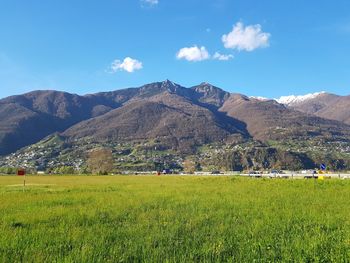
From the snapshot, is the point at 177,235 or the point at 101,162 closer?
the point at 177,235

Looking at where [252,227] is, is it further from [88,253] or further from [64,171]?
[64,171]

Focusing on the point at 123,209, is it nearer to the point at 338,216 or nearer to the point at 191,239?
the point at 191,239

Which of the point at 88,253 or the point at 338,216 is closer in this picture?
the point at 88,253

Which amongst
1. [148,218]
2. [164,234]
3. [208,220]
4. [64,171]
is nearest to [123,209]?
[148,218]

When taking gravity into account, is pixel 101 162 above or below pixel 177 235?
below

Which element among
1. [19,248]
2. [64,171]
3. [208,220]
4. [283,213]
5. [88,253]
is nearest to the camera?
[88,253]

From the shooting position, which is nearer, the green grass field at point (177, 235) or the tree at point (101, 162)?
the green grass field at point (177, 235)

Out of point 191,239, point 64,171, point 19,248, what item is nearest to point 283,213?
point 191,239

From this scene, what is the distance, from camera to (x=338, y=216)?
16.3 m

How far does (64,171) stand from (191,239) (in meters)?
158

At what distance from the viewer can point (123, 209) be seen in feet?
62.6

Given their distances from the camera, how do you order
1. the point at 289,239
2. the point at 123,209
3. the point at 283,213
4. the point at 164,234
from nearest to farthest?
1. the point at 289,239
2. the point at 164,234
3. the point at 283,213
4. the point at 123,209

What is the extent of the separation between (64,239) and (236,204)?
36.2 feet

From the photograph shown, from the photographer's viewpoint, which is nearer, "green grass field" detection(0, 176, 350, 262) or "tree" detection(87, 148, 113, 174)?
"green grass field" detection(0, 176, 350, 262)
